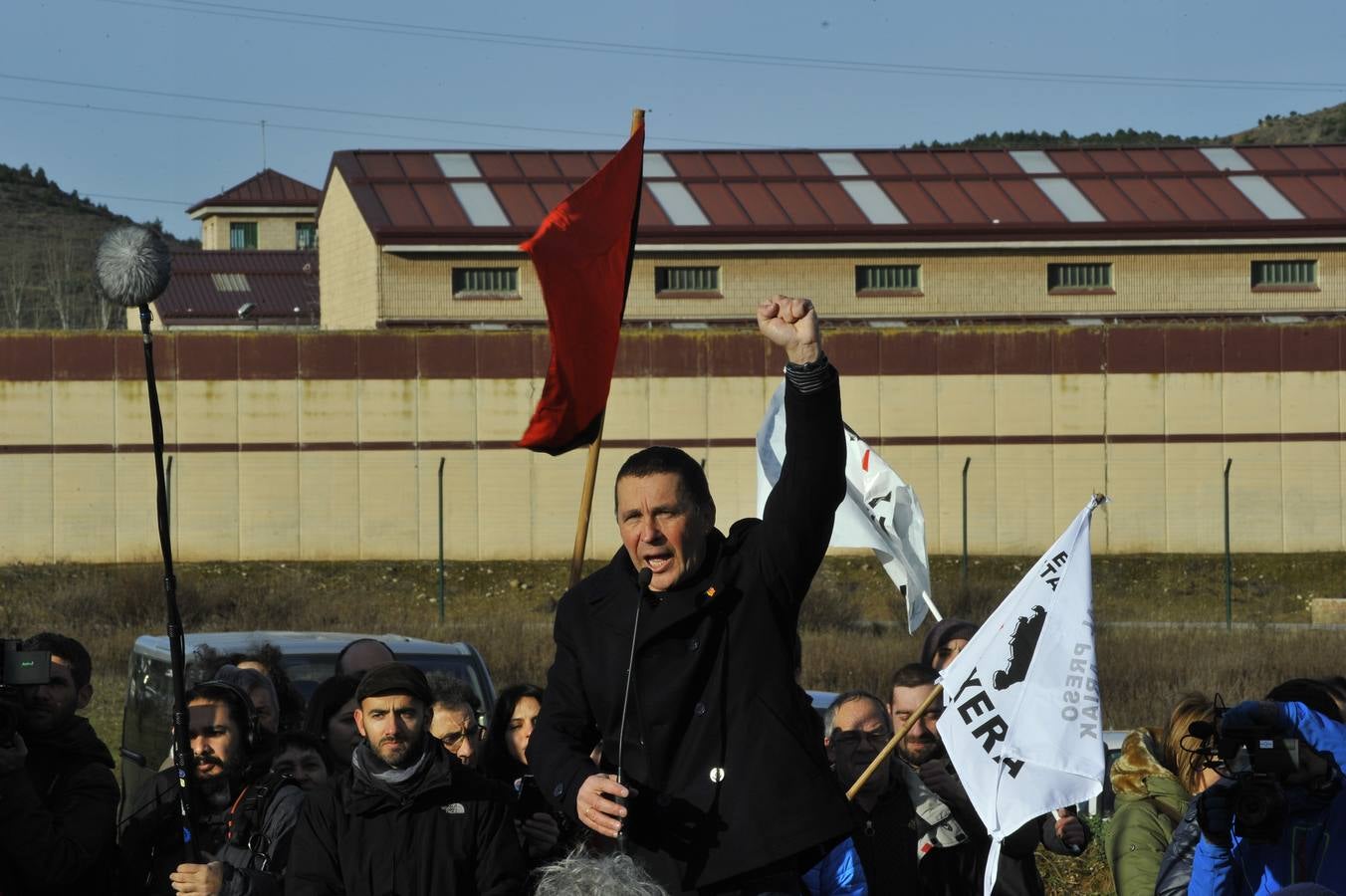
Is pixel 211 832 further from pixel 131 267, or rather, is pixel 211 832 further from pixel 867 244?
pixel 867 244

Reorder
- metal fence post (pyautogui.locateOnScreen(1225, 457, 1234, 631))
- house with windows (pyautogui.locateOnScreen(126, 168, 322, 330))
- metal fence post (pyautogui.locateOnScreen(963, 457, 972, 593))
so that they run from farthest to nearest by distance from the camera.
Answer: house with windows (pyautogui.locateOnScreen(126, 168, 322, 330)) → metal fence post (pyautogui.locateOnScreen(963, 457, 972, 593)) → metal fence post (pyautogui.locateOnScreen(1225, 457, 1234, 631))

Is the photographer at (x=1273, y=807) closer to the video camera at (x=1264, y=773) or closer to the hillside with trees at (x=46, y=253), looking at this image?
the video camera at (x=1264, y=773)

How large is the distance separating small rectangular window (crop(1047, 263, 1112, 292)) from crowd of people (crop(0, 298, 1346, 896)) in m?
36.2

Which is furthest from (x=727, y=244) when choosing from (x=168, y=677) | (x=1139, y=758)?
(x=1139, y=758)

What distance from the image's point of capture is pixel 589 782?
4.27 meters

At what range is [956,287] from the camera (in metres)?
43.5

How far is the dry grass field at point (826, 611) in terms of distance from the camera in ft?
65.0

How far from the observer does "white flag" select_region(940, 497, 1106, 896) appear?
6.55 meters

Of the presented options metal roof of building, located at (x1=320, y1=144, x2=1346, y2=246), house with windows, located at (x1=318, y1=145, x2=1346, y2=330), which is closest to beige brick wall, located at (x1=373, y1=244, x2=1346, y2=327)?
house with windows, located at (x1=318, y1=145, x2=1346, y2=330)

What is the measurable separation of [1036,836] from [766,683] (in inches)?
108

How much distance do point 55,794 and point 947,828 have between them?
283cm

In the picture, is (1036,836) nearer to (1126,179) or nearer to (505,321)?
(505,321)

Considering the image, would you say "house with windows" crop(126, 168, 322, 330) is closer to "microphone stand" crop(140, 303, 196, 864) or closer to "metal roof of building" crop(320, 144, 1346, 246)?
"metal roof of building" crop(320, 144, 1346, 246)

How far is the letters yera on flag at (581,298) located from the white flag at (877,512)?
Answer: 898 millimetres
